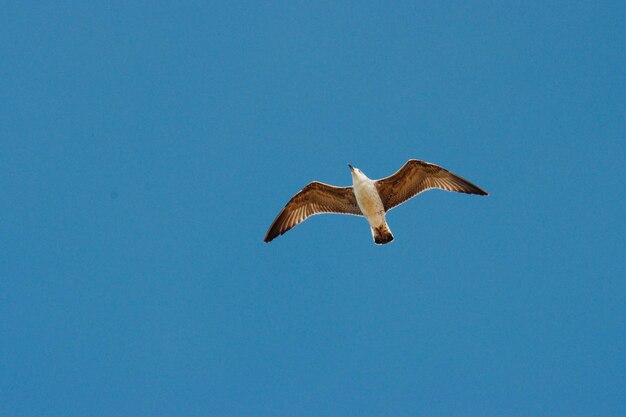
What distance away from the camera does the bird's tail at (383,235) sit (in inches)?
809

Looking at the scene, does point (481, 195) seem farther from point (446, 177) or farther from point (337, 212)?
point (337, 212)

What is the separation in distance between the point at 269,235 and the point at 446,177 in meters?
5.24

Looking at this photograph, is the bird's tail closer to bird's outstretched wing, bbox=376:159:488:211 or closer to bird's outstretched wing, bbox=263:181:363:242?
bird's outstretched wing, bbox=376:159:488:211

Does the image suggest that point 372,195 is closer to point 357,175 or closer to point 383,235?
point 357,175

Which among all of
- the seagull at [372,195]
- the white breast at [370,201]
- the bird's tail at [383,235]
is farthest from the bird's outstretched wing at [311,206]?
the bird's tail at [383,235]

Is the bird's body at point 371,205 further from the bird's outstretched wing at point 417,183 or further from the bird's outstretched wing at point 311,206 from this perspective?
the bird's outstretched wing at point 311,206

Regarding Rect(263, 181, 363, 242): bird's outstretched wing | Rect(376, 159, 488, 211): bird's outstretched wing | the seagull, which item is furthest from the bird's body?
Rect(263, 181, 363, 242): bird's outstretched wing

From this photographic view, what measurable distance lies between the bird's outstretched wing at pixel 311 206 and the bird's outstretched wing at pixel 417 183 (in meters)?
0.94

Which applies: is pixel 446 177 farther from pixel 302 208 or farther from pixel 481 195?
pixel 302 208

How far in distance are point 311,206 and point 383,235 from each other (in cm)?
227

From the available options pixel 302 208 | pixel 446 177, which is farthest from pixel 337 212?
pixel 446 177

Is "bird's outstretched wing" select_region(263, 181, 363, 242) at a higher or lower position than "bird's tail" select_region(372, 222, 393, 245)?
higher

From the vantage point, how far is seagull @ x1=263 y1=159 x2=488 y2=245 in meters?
20.3

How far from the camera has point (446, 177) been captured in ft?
67.7
